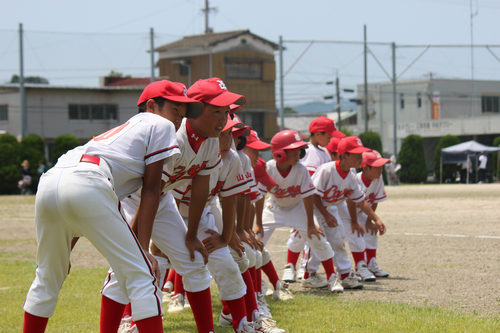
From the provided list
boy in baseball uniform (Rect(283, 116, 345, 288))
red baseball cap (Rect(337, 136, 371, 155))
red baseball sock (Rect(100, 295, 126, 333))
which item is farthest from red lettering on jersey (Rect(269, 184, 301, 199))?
red baseball sock (Rect(100, 295, 126, 333))

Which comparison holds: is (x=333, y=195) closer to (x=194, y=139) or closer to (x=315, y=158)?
(x=315, y=158)

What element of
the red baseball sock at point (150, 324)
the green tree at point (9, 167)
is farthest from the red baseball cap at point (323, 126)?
the green tree at point (9, 167)

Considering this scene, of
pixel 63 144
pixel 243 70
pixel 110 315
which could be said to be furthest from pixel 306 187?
pixel 243 70

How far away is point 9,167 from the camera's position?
28.0 m

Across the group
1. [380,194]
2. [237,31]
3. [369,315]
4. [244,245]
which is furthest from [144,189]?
[237,31]

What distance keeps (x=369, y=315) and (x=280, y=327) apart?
2.59 ft

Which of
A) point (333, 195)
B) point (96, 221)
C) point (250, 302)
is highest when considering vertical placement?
point (96, 221)

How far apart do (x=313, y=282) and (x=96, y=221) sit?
4.19 metres

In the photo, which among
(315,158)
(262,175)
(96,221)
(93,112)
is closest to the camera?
(96,221)

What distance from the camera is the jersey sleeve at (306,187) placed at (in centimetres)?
595

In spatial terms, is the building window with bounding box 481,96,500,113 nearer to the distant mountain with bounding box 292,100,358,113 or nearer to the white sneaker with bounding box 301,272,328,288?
the distant mountain with bounding box 292,100,358,113

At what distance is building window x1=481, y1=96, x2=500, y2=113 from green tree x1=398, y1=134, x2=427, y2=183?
47.9 feet

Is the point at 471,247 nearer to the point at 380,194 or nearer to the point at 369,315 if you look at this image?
the point at 380,194

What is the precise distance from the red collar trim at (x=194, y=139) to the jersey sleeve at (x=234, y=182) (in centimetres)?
58
